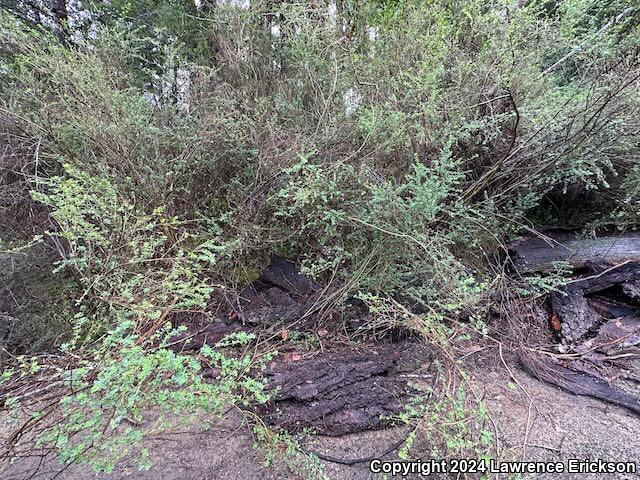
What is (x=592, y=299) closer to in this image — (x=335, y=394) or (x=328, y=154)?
(x=335, y=394)

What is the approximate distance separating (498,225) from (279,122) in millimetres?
2054

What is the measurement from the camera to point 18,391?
57.5 inches

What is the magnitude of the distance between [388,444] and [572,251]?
7.26 ft

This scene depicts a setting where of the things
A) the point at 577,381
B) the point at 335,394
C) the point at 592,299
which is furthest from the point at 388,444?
the point at 592,299

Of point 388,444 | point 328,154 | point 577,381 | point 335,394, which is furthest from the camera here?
point 328,154

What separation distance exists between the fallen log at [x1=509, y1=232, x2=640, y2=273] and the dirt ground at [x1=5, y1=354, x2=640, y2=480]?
1.05m

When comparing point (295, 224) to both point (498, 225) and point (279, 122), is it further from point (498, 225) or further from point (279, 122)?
point (498, 225)

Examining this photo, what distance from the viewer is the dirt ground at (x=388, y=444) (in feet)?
4.58

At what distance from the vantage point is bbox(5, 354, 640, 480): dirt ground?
140 cm

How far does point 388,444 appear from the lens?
1.53 meters

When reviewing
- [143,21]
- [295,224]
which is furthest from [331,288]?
[143,21]

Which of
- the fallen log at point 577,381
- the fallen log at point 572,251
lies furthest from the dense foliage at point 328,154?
the fallen log at point 577,381

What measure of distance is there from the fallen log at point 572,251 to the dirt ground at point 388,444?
105 centimetres

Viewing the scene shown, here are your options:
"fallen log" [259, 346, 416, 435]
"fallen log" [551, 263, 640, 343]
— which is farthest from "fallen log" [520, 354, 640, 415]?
"fallen log" [259, 346, 416, 435]
